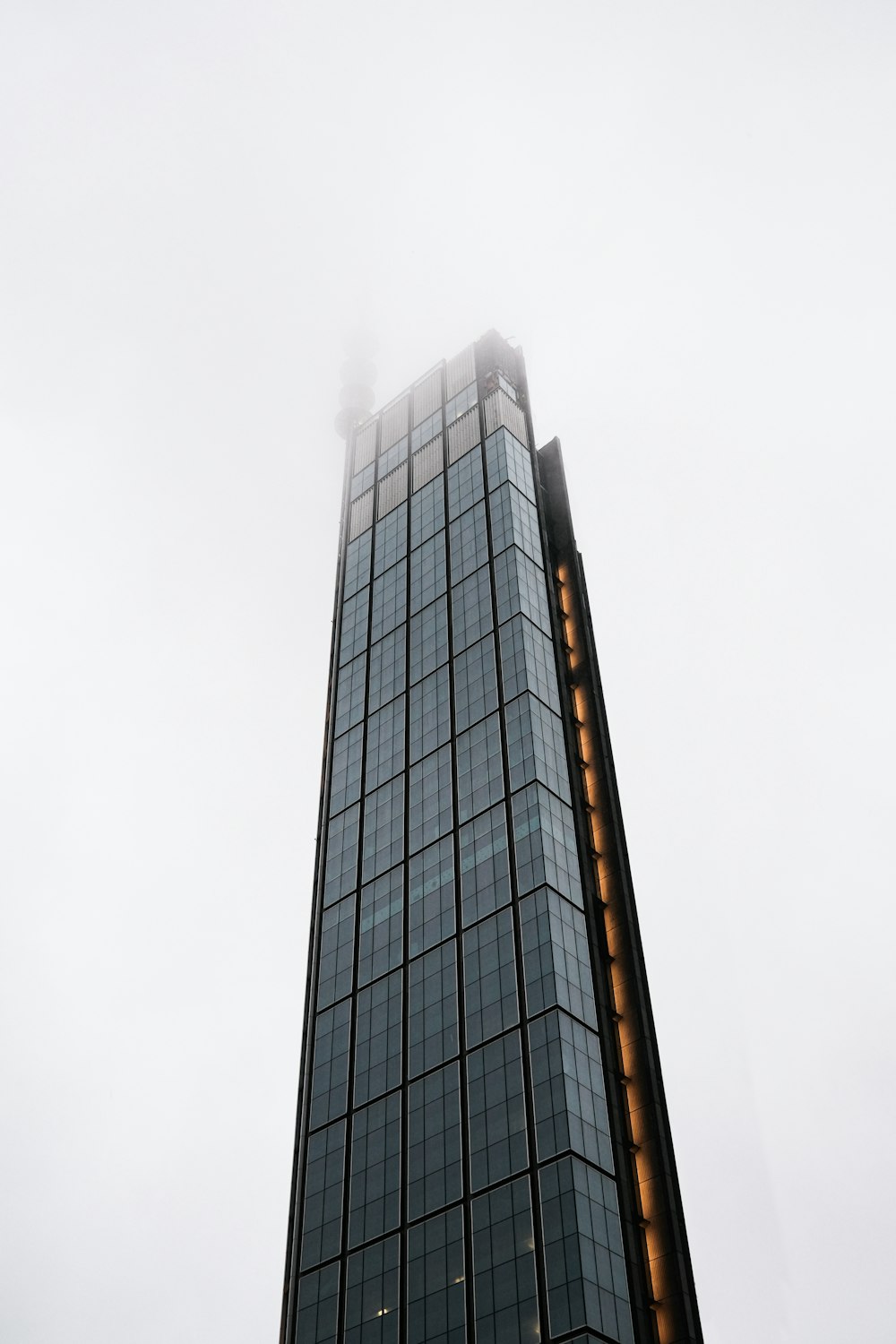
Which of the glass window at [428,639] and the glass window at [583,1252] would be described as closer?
the glass window at [583,1252]

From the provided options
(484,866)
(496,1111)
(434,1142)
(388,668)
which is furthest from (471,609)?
(434,1142)

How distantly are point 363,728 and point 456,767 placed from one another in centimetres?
1739

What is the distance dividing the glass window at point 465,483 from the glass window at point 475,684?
2053 cm

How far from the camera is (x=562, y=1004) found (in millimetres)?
78625

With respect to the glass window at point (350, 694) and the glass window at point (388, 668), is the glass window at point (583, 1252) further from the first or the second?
the glass window at point (350, 694)

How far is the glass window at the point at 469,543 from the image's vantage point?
11662 cm

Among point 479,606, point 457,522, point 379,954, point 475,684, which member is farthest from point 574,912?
point 457,522

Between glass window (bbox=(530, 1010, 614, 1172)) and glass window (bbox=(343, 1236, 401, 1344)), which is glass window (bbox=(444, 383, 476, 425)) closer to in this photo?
glass window (bbox=(530, 1010, 614, 1172))

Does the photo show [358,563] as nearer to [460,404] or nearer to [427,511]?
[427,511]

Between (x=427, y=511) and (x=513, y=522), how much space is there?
16485mm

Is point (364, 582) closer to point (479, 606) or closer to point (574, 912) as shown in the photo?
point (479, 606)

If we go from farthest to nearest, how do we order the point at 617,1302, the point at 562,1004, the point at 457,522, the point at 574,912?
the point at 457,522, the point at 574,912, the point at 562,1004, the point at 617,1302

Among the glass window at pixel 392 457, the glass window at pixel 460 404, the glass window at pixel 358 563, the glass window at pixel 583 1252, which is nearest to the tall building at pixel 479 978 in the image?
the glass window at pixel 583 1252

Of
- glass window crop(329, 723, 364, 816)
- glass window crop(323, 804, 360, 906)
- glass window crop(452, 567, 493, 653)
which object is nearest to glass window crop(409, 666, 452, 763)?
glass window crop(452, 567, 493, 653)
